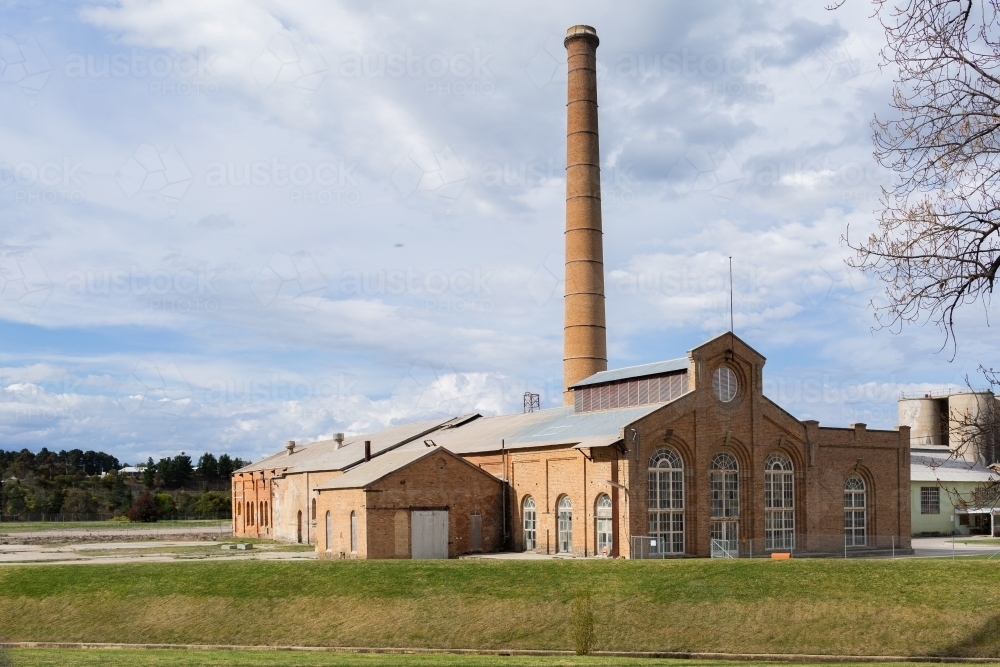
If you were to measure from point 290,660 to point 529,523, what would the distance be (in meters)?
22.4

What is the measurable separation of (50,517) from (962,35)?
113186 mm

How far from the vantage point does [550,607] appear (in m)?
28.4

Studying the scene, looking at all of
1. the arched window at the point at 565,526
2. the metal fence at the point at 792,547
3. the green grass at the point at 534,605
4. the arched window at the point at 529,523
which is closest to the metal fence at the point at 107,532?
the arched window at the point at 529,523

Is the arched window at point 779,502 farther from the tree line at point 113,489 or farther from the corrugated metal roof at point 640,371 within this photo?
the tree line at point 113,489

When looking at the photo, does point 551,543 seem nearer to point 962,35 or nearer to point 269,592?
point 269,592

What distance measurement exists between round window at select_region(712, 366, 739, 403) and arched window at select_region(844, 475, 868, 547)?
28.3 ft

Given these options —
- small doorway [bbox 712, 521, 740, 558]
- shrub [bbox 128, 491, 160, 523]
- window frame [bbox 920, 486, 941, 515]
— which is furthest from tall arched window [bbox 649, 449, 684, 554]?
shrub [bbox 128, 491, 160, 523]

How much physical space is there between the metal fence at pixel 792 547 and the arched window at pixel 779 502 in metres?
0.05

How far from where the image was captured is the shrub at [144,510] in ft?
334

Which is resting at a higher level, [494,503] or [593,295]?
[593,295]

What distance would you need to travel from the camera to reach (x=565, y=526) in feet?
137

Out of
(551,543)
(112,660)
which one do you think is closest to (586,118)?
(551,543)

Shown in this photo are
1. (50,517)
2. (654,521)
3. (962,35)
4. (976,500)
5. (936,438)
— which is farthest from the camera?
(50,517)

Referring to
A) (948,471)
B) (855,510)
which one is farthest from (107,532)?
(948,471)
